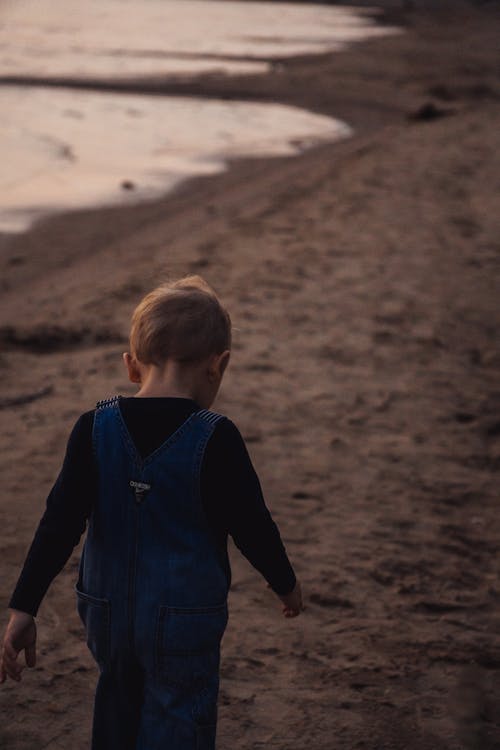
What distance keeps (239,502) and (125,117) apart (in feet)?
45.3

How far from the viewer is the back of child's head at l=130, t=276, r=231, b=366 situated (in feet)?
7.63

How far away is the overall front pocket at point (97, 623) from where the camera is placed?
2338mm

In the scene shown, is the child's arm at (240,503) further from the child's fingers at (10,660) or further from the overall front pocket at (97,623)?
the child's fingers at (10,660)

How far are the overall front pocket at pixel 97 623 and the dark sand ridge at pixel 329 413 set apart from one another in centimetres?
77

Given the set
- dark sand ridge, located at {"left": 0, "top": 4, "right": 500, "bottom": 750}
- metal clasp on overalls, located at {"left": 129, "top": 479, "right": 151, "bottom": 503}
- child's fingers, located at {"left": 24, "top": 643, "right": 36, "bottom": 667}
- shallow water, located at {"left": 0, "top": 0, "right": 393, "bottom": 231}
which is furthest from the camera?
shallow water, located at {"left": 0, "top": 0, "right": 393, "bottom": 231}

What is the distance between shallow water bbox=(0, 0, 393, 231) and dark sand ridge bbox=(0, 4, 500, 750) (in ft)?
2.92

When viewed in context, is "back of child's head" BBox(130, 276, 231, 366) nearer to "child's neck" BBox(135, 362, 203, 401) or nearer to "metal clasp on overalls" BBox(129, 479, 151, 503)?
"child's neck" BBox(135, 362, 203, 401)

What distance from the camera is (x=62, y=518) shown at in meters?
2.36

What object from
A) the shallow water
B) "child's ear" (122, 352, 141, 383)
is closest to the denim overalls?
"child's ear" (122, 352, 141, 383)

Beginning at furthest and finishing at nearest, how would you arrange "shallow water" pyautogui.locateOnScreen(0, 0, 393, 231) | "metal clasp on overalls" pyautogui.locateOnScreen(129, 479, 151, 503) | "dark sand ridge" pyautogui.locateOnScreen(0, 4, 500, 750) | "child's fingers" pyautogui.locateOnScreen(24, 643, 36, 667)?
"shallow water" pyautogui.locateOnScreen(0, 0, 393, 231)
"dark sand ridge" pyautogui.locateOnScreen(0, 4, 500, 750)
"child's fingers" pyautogui.locateOnScreen(24, 643, 36, 667)
"metal clasp on overalls" pyautogui.locateOnScreen(129, 479, 151, 503)

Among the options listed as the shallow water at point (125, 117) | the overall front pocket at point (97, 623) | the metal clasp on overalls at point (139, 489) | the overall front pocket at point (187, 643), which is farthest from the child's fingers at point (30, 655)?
the shallow water at point (125, 117)

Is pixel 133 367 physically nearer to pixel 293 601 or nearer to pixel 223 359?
pixel 223 359

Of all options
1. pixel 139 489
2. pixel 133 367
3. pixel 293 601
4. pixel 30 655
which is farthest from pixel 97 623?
pixel 133 367

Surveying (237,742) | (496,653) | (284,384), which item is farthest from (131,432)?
(284,384)
